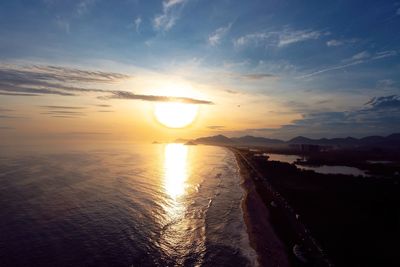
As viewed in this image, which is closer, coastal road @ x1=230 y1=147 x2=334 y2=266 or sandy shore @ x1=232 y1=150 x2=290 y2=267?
coastal road @ x1=230 y1=147 x2=334 y2=266

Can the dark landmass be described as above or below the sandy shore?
above

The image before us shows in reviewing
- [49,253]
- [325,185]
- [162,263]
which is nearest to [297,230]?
[162,263]

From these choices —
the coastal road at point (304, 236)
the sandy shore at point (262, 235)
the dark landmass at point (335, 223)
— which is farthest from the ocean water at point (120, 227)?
the coastal road at point (304, 236)

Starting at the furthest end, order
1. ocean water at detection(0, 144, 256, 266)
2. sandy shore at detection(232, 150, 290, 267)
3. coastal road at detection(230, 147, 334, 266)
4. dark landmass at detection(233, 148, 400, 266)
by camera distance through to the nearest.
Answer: ocean water at detection(0, 144, 256, 266)
sandy shore at detection(232, 150, 290, 267)
dark landmass at detection(233, 148, 400, 266)
coastal road at detection(230, 147, 334, 266)

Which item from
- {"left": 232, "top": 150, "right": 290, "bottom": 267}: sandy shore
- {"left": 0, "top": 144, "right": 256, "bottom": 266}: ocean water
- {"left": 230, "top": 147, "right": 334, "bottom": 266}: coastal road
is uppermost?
{"left": 230, "top": 147, "right": 334, "bottom": 266}: coastal road

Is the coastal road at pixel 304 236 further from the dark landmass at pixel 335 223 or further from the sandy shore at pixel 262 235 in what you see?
the sandy shore at pixel 262 235

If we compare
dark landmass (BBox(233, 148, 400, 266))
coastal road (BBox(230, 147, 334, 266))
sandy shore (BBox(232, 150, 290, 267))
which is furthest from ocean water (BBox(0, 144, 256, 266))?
coastal road (BBox(230, 147, 334, 266))

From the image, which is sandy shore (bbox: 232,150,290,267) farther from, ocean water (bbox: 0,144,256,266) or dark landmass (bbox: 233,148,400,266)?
ocean water (bbox: 0,144,256,266)

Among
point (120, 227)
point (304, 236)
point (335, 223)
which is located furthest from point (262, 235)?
point (120, 227)
